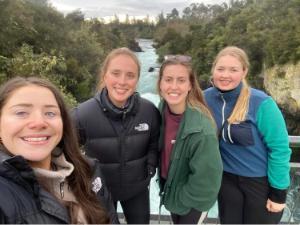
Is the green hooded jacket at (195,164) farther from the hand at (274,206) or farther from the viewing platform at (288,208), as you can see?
the viewing platform at (288,208)

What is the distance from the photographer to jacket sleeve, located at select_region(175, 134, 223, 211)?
5.21ft

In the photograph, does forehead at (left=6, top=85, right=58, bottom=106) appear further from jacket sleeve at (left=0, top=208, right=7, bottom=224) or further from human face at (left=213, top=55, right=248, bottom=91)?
human face at (left=213, top=55, right=248, bottom=91)

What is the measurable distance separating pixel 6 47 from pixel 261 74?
62.4 feet

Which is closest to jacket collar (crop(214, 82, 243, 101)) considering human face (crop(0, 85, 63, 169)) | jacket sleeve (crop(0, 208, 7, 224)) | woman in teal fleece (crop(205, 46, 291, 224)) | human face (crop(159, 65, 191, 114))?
woman in teal fleece (crop(205, 46, 291, 224))

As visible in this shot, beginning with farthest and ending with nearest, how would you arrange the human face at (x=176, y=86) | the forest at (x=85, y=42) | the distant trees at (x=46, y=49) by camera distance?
the forest at (x=85, y=42)
the distant trees at (x=46, y=49)
the human face at (x=176, y=86)

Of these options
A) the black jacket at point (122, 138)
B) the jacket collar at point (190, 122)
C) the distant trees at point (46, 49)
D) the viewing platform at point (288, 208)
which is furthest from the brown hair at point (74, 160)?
the distant trees at point (46, 49)

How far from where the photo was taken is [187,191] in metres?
1.68

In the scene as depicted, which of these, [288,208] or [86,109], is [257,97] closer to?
[86,109]

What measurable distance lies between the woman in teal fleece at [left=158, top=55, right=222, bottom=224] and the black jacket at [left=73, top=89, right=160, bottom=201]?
0.29 ft

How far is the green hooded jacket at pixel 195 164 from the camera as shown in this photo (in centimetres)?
159

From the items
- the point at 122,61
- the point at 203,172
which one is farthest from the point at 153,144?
the point at 122,61

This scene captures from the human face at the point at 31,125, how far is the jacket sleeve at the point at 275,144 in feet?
3.46

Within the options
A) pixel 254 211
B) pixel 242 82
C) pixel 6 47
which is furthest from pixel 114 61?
pixel 6 47

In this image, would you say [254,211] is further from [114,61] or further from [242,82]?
[114,61]
